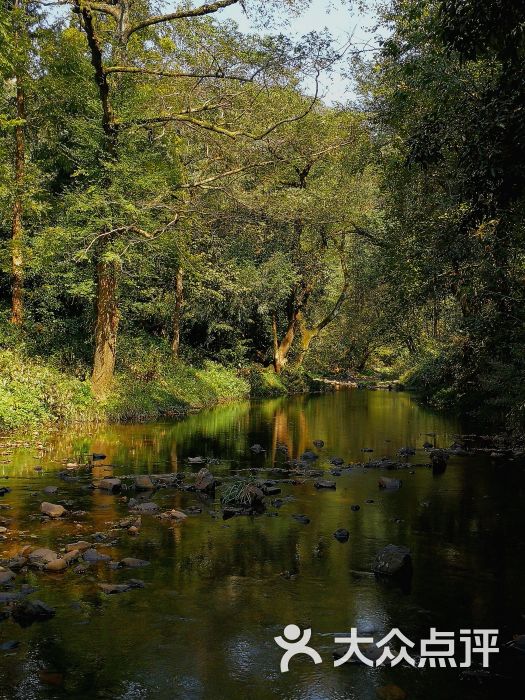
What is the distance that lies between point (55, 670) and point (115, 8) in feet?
65.6

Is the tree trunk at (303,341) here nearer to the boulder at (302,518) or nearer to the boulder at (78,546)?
the boulder at (302,518)

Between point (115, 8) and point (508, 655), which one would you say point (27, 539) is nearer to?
point (508, 655)

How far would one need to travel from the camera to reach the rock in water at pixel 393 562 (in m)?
9.09

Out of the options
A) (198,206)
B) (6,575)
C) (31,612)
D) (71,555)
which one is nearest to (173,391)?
(198,206)

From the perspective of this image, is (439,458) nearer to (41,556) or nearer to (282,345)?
(41,556)

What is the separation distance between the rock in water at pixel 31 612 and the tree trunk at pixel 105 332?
1729 cm

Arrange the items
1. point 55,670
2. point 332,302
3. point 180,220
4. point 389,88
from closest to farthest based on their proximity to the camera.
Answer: point 55,670 < point 389,88 < point 180,220 < point 332,302

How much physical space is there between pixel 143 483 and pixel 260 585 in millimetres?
5761

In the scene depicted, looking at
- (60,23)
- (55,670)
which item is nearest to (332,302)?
(60,23)

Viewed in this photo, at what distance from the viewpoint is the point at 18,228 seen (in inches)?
956

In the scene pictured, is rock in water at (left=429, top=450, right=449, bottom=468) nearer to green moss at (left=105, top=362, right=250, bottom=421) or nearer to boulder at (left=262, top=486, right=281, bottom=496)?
boulder at (left=262, top=486, right=281, bottom=496)

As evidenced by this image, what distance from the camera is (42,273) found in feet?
89.2

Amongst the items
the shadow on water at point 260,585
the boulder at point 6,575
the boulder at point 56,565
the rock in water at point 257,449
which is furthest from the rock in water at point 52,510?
the rock in water at point 257,449

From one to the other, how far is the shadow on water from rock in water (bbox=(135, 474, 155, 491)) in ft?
1.78
